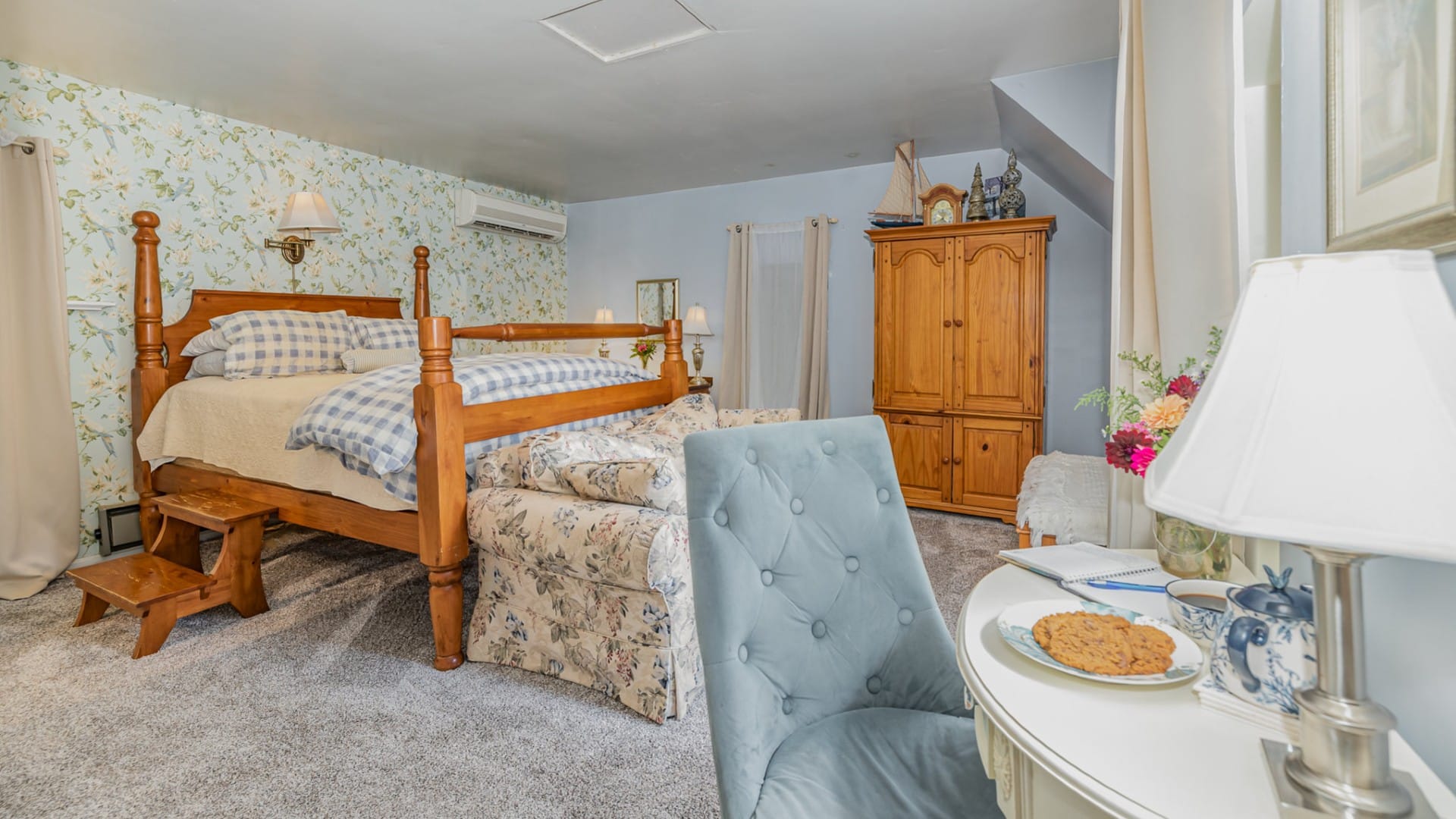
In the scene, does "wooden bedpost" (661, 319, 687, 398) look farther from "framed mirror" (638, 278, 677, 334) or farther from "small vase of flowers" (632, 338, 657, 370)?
"framed mirror" (638, 278, 677, 334)

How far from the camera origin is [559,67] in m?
3.22

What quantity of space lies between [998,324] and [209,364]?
4.36 metres

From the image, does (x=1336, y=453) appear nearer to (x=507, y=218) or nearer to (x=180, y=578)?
(x=180, y=578)

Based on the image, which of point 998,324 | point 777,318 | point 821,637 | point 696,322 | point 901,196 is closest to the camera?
point 821,637

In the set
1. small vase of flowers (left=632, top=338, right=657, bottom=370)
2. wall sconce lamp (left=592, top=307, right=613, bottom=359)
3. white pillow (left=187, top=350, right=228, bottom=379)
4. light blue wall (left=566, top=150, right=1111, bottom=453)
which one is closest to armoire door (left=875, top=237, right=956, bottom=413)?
light blue wall (left=566, top=150, right=1111, bottom=453)

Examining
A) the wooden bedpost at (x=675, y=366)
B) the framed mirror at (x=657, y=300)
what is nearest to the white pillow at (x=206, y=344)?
the wooden bedpost at (x=675, y=366)

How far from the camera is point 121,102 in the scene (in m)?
3.53

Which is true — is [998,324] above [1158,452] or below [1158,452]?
above

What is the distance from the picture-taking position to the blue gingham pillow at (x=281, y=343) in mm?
3480

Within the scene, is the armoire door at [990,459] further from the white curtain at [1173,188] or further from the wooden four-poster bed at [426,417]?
the white curtain at [1173,188]

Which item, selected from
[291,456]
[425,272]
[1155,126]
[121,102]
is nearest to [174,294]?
[121,102]

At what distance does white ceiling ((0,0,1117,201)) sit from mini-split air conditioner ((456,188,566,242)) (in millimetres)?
599

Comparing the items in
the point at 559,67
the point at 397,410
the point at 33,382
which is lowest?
the point at 397,410

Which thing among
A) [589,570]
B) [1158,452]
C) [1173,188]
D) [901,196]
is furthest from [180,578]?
[901,196]
